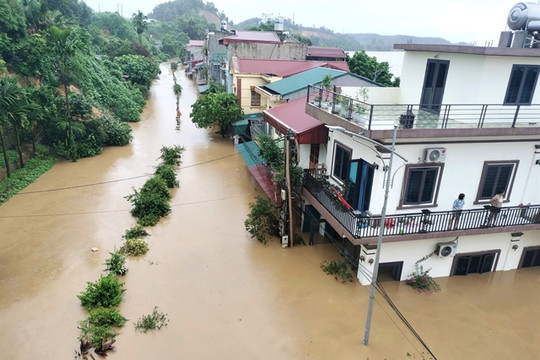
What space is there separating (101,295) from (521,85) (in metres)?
16.5

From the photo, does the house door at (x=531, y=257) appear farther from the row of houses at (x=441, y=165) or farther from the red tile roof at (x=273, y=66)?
the red tile roof at (x=273, y=66)

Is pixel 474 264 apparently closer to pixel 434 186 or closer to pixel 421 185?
pixel 434 186

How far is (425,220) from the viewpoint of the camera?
1305cm

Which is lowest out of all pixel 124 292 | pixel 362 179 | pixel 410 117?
pixel 124 292

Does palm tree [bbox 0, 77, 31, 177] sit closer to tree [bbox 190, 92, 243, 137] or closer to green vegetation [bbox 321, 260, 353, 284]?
tree [bbox 190, 92, 243, 137]

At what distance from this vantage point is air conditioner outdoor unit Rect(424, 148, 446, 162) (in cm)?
1257

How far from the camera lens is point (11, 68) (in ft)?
95.9

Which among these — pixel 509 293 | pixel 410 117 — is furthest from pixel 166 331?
pixel 509 293

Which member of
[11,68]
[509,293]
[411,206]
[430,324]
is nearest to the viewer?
[430,324]

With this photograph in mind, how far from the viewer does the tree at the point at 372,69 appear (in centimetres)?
4471

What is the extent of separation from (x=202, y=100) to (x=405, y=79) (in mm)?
21286

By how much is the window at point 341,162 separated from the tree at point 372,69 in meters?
31.7

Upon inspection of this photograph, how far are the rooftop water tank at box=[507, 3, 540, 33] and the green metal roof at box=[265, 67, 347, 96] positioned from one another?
32.0ft

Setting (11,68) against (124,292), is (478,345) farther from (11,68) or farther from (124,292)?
(11,68)
